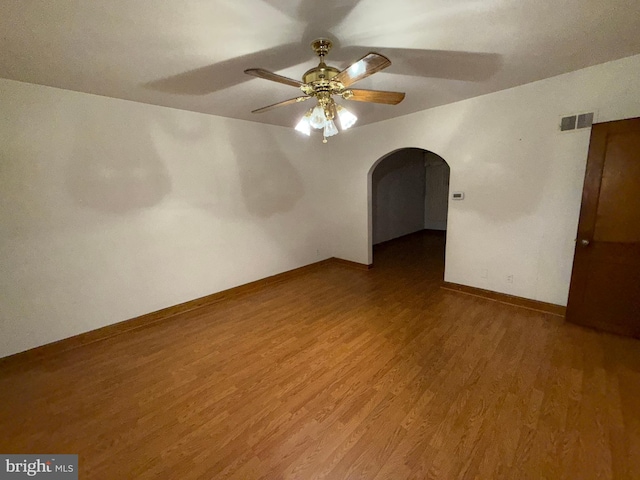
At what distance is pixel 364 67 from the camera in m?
1.56

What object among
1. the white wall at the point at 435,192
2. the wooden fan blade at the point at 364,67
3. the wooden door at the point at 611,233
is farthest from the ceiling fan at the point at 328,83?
the white wall at the point at 435,192

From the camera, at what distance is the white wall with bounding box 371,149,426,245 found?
6.33 m

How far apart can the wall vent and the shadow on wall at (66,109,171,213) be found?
4.48 meters

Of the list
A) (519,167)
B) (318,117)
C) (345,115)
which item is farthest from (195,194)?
(519,167)

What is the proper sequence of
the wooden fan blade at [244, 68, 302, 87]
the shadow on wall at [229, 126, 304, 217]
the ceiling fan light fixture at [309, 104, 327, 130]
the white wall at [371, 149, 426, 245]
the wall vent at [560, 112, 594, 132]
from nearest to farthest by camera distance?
the wooden fan blade at [244, 68, 302, 87] → the ceiling fan light fixture at [309, 104, 327, 130] → the wall vent at [560, 112, 594, 132] → the shadow on wall at [229, 126, 304, 217] → the white wall at [371, 149, 426, 245]

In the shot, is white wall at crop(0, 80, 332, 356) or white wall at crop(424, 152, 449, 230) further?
white wall at crop(424, 152, 449, 230)

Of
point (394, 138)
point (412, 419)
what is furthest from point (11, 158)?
point (394, 138)

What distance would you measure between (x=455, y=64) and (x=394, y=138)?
1.68 metres

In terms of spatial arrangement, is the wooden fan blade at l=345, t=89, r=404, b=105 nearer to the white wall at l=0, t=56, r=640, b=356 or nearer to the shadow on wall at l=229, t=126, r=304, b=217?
the white wall at l=0, t=56, r=640, b=356
